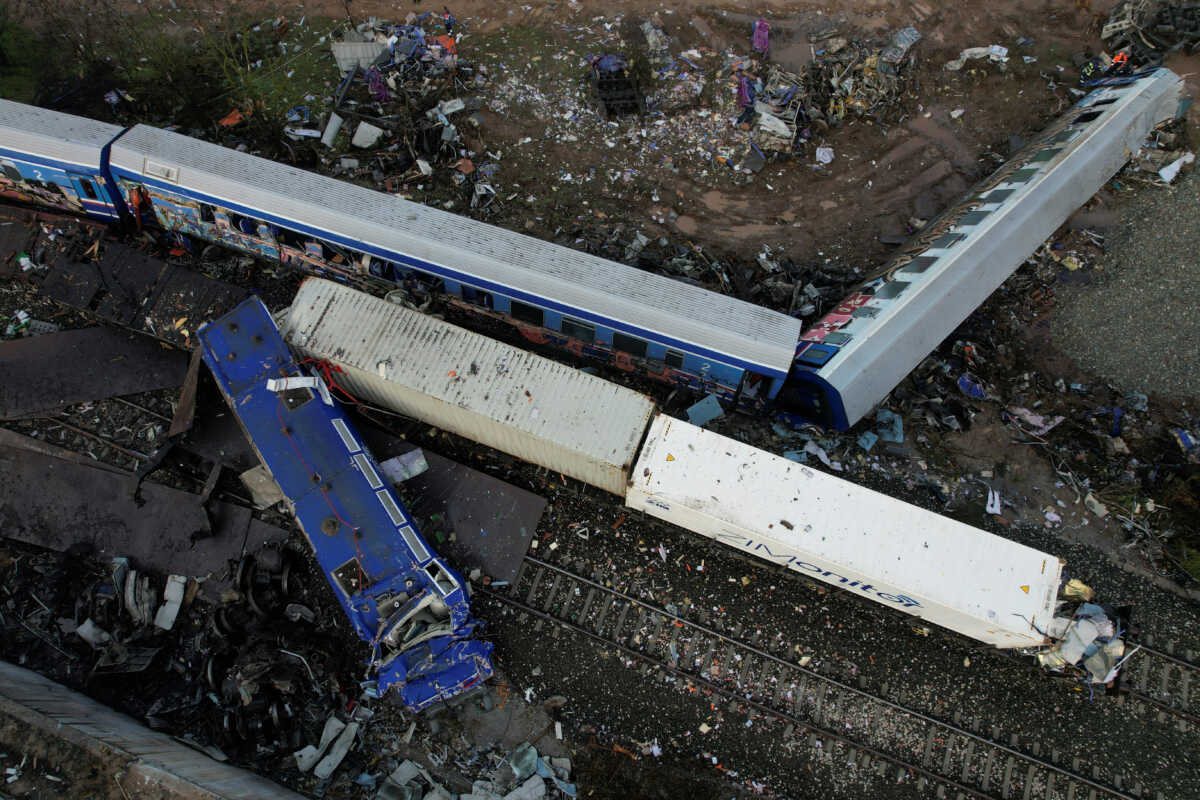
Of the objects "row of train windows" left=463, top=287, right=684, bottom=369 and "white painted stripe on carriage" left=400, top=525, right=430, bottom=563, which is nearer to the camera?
"white painted stripe on carriage" left=400, top=525, right=430, bottom=563

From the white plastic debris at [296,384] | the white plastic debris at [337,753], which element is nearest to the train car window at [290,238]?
the white plastic debris at [296,384]

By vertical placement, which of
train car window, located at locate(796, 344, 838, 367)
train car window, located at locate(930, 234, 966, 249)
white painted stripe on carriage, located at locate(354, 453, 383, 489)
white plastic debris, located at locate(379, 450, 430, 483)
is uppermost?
train car window, located at locate(930, 234, 966, 249)

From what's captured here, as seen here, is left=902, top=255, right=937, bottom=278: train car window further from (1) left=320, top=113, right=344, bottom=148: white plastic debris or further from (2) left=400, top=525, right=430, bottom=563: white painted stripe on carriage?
(1) left=320, top=113, right=344, bottom=148: white plastic debris

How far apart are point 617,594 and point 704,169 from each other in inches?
405

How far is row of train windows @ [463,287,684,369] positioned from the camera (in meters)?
12.4

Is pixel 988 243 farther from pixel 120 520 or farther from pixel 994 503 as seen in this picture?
pixel 120 520

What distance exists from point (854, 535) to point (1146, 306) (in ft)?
32.8

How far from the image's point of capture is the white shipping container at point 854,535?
1016 centimetres

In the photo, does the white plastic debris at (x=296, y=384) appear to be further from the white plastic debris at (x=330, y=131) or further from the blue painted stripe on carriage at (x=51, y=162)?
the white plastic debris at (x=330, y=131)

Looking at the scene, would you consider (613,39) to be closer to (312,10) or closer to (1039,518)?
(312,10)

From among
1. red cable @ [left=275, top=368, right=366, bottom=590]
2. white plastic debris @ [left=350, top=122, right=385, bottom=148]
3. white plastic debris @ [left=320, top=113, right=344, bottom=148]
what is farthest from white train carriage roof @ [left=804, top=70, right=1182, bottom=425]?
white plastic debris @ [left=320, top=113, right=344, bottom=148]

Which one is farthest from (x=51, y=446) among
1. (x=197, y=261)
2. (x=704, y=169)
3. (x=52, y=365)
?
(x=704, y=169)

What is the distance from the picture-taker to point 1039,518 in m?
12.7

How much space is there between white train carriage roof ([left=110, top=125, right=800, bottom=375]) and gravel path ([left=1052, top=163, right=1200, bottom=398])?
7311 mm
